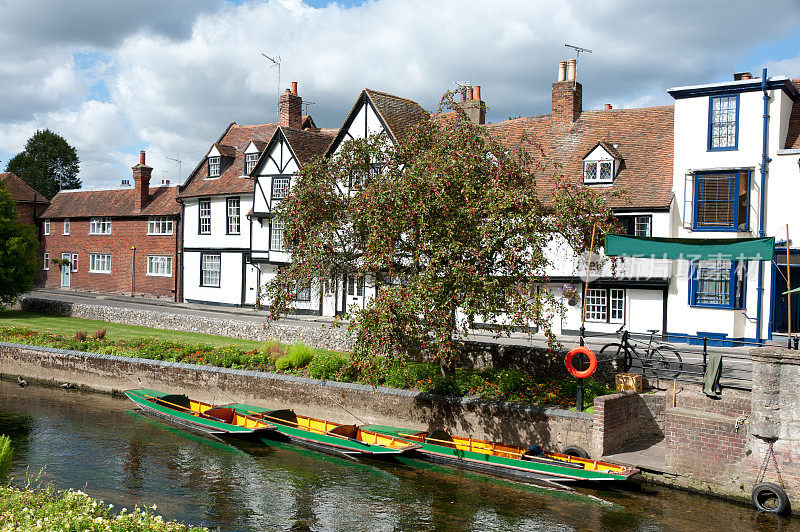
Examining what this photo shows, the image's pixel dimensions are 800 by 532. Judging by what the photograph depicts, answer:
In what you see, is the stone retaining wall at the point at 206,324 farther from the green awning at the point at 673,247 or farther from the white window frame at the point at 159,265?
the green awning at the point at 673,247

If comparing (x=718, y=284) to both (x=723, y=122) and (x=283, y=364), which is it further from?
(x=283, y=364)

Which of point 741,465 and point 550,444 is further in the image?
point 550,444

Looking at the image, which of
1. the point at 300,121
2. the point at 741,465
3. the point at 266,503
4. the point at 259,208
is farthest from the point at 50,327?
the point at 741,465

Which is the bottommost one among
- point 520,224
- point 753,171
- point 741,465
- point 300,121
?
point 741,465

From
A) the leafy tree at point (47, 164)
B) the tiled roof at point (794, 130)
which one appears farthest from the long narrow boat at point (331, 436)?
the leafy tree at point (47, 164)

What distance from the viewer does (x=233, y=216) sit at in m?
43.1

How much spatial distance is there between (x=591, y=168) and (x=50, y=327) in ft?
87.7

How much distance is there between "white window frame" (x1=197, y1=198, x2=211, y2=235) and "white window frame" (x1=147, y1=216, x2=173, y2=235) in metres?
3.47

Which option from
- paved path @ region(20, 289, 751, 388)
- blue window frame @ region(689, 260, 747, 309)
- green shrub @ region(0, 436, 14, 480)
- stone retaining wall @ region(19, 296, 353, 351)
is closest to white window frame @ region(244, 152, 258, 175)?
paved path @ region(20, 289, 751, 388)

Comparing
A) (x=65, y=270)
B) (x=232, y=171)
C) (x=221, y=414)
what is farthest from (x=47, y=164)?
(x=221, y=414)

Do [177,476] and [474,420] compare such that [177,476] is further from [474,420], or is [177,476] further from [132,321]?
[132,321]

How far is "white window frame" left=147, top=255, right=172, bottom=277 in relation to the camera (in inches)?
1870

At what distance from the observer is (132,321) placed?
3428cm

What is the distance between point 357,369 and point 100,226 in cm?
4028
